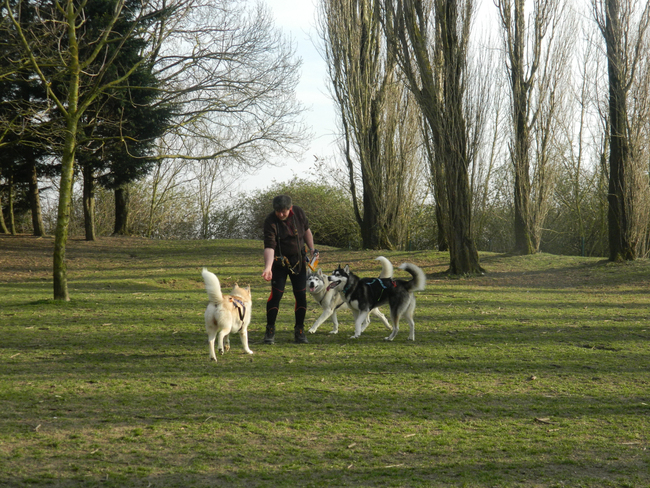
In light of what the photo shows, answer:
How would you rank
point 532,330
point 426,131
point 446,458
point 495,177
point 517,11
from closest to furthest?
1. point 446,458
2. point 532,330
3. point 426,131
4. point 517,11
5. point 495,177

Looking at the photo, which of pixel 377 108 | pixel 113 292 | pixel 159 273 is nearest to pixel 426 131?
pixel 377 108

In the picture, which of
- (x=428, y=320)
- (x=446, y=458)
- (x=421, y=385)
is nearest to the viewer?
(x=446, y=458)

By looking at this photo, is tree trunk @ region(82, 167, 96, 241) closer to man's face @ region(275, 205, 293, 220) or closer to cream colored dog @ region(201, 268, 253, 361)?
man's face @ region(275, 205, 293, 220)

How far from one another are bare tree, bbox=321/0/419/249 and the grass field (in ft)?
39.9

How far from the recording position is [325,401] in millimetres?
4805

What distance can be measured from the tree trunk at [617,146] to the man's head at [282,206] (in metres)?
14.6

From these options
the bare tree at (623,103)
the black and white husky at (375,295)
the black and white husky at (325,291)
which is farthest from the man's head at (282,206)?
the bare tree at (623,103)

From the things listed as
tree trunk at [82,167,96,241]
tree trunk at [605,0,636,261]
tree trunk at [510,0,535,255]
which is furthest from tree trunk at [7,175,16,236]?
tree trunk at [605,0,636,261]

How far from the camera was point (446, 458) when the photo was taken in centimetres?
357

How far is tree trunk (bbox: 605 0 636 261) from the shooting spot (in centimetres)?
1747

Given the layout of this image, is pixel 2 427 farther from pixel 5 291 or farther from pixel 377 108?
pixel 377 108

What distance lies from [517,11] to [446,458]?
22.1m

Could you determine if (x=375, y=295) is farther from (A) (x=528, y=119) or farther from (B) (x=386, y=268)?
(A) (x=528, y=119)

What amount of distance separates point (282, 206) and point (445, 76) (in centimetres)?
1061
